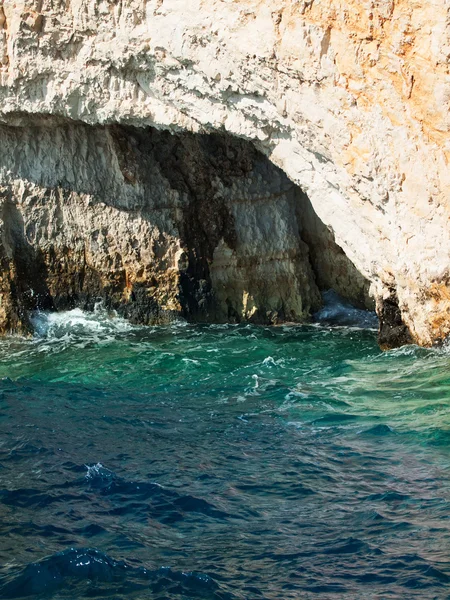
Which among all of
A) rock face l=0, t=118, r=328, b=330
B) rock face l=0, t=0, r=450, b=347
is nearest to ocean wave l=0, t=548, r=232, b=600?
rock face l=0, t=0, r=450, b=347

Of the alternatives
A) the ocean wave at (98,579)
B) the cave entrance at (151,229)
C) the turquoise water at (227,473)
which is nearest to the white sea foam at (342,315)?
the cave entrance at (151,229)

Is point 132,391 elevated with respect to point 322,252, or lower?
lower

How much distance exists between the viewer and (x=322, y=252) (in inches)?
808

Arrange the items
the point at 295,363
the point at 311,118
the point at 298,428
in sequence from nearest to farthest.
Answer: the point at 298,428
the point at 311,118
the point at 295,363

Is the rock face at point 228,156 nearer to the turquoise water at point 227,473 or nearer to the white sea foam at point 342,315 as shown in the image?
the white sea foam at point 342,315

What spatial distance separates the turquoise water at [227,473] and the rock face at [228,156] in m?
2.40

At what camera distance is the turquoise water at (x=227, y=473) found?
8.70 m

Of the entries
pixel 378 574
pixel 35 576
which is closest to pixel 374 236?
pixel 378 574

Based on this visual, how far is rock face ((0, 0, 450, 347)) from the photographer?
45.2 ft

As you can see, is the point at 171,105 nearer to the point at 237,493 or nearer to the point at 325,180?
the point at 325,180

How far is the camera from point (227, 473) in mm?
10930

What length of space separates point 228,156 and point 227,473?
9.95m

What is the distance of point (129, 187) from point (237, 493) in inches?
387

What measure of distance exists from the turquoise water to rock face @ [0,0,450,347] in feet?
7.86
